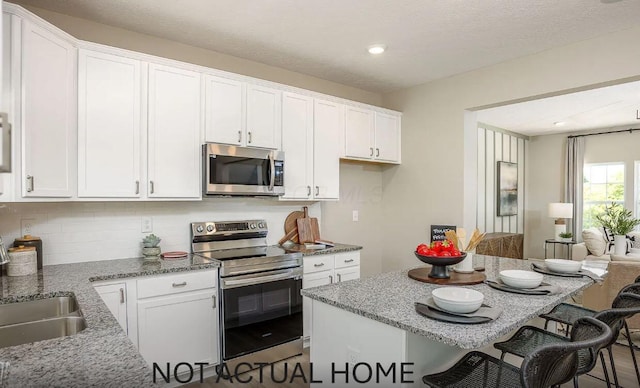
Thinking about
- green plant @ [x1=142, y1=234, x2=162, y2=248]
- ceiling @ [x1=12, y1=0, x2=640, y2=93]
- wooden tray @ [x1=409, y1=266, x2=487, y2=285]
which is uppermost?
ceiling @ [x1=12, y1=0, x2=640, y2=93]

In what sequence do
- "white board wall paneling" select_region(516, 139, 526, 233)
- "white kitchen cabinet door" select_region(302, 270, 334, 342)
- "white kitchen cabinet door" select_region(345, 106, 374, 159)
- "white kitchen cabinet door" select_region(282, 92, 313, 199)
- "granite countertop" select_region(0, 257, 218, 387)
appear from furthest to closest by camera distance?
1. "white board wall paneling" select_region(516, 139, 526, 233)
2. "white kitchen cabinet door" select_region(345, 106, 374, 159)
3. "white kitchen cabinet door" select_region(282, 92, 313, 199)
4. "white kitchen cabinet door" select_region(302, 270, 334, 342)
5. "granite countertop" select_region(0, 257, 218, 387)

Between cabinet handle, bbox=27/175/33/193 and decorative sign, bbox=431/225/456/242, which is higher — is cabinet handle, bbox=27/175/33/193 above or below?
above

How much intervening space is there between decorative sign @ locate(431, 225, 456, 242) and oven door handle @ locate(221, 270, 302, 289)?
5.17ft

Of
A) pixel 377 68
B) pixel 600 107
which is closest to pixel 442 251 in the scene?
pixel 377 68

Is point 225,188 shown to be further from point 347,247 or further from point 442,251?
point 442,251

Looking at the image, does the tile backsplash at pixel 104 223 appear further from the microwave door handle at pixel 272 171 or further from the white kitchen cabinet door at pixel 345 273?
the white kitchen cabinet door at pixel 345 273

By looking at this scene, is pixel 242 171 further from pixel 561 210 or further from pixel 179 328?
pixel 561 210

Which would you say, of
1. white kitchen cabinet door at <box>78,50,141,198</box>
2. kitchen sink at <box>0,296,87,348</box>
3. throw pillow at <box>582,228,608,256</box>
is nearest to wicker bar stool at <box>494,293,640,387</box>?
kitchen sink at <box>0,296,87,348</box>

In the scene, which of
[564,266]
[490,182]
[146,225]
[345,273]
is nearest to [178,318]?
[146,225]

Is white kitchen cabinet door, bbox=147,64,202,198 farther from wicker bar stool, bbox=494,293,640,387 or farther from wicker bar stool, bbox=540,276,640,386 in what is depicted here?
wicker bar stool, bbox=540,276,640,386

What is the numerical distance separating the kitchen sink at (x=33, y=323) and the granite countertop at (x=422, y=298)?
41.6 inches

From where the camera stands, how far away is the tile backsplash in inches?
101

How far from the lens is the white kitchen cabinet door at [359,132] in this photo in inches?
155

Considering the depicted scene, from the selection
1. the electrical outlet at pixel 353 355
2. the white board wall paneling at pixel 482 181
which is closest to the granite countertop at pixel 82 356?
the electrical outlet at pixel 353 355
